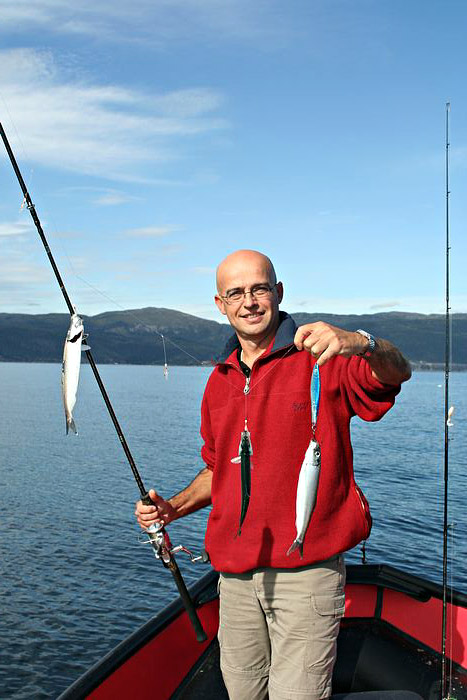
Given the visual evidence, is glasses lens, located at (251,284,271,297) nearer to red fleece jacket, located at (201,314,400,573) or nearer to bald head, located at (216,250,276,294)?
bald head, located at (216,250,276,294)

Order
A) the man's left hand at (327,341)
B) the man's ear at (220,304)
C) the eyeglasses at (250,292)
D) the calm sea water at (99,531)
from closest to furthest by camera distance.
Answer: the man's left hand at (327,341), the eyeglasses at (250,292), the man's ear at (220,304), the calm sea water at (99,531)

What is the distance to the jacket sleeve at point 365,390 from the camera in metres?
3.58

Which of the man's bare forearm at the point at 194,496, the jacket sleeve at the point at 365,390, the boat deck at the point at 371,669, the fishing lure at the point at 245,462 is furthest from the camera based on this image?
the boat deck at the point at 371,669

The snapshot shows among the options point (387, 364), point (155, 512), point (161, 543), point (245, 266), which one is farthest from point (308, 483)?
point (161, 543)

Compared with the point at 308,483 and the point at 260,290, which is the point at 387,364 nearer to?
the point at 308,483

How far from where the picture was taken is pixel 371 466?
1313 inches

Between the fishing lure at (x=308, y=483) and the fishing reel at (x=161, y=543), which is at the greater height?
the fishing lure at (x=308, y=483)

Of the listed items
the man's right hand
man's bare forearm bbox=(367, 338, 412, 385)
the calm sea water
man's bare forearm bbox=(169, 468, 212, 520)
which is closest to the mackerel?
the man's right hand

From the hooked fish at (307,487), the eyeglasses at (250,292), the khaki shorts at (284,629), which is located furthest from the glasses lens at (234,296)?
the khaki shorts at (284,629)

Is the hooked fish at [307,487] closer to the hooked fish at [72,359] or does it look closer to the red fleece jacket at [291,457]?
the red fleece jacket at [291,457]

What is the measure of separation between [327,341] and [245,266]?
0.98 meters

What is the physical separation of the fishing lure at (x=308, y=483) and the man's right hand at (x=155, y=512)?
1290 mm

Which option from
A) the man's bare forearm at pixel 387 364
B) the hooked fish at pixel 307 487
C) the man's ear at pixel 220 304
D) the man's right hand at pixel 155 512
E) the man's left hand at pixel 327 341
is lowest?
the man's right hand at pixel 155 512

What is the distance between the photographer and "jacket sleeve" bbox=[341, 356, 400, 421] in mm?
3584
